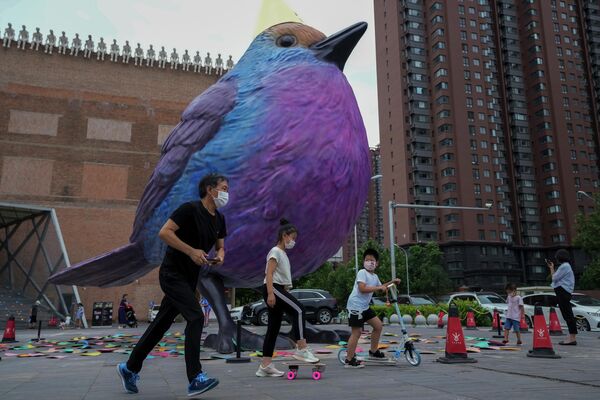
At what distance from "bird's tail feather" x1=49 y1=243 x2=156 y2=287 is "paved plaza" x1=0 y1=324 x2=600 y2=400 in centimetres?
199

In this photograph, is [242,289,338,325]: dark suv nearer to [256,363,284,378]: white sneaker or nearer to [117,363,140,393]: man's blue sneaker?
[256,363,284,378]: white sneaker

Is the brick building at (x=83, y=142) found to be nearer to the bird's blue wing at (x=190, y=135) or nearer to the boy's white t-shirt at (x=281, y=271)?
the bird's blue wing at (x=190, y=135)

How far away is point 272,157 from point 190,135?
1348 millimetres

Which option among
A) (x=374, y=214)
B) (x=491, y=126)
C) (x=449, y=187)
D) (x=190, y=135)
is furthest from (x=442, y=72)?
(x=374, y=214)

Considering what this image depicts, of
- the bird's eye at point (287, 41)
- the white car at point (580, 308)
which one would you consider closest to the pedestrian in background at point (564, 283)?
the bird's eye at point (287, 41)

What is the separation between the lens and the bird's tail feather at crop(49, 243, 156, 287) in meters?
7.78

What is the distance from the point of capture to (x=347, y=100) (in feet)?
22.6

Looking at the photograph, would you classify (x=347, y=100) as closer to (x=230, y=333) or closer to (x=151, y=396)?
(x=230, y=333)

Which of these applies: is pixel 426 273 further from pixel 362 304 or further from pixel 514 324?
pixel 362 304

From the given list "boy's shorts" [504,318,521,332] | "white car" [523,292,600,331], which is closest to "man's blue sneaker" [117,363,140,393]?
"boy's shorts" [504,318,521,332]

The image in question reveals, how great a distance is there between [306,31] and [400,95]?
2065 inches

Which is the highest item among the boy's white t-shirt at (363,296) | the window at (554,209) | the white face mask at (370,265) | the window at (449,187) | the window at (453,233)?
the window at (449,187)

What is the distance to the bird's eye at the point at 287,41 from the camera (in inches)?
283

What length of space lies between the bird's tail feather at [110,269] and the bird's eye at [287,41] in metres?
3.74
